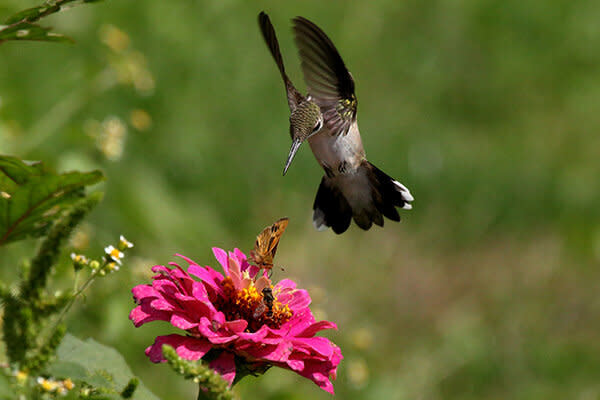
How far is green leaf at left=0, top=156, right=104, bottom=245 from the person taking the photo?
91 cm

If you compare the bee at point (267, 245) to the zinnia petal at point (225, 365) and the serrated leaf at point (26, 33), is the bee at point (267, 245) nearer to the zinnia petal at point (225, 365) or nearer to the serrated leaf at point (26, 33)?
the zinnia petal at point (225, 365)

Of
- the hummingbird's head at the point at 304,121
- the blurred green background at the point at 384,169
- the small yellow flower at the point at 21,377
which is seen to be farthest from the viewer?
the blurred green background at the point at 384,169

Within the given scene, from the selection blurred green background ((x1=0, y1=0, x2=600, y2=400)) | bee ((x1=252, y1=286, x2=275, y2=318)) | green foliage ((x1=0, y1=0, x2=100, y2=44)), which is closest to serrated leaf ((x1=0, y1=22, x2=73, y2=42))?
green foliage ((x1=0, y1=0, x2=100, y2=44))

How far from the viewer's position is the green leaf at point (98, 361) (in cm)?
95

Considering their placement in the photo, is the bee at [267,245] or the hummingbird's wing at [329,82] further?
the hummingbird's wing at [329,82]

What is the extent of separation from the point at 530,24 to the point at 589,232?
216 cm

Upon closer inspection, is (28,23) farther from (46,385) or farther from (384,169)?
(384,169)

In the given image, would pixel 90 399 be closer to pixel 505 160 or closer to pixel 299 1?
pixel 505 160

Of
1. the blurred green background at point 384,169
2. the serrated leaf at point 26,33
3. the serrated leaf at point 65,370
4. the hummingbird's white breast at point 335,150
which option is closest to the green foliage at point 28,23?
the serrated leaf at point 26,33

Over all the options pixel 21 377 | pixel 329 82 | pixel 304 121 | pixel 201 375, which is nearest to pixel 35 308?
pixel 21 377

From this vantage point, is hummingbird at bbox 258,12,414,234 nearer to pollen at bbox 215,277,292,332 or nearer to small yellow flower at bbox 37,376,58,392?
pollen at bbox 215,277,292,332

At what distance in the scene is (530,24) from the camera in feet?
18.6

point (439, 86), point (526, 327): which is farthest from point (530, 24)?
point (526, 327)

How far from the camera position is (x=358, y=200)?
1649 mm
